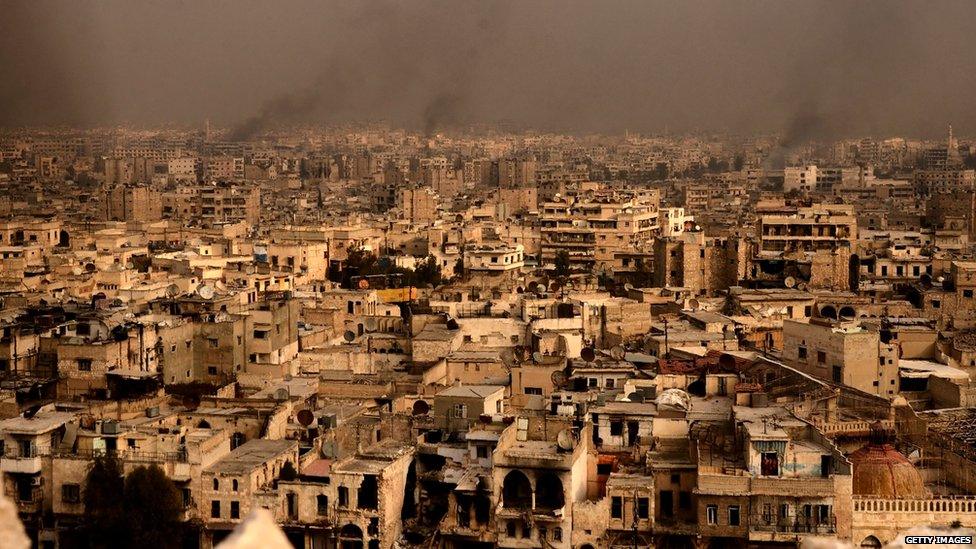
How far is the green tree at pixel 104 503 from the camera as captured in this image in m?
12.4

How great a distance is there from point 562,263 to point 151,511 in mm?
20818

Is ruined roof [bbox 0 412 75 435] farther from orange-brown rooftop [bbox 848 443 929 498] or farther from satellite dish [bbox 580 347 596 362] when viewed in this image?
orange-brown rooftop [bbox 848 443 929 498]

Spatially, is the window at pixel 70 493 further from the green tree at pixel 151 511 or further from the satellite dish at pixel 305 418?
the satellite dish at pixel 305 418

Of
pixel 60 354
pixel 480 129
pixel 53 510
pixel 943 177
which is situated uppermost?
pixel 480 129

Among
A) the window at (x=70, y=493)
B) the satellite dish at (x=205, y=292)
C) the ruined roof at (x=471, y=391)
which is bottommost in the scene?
the window at (x=70, y=493)

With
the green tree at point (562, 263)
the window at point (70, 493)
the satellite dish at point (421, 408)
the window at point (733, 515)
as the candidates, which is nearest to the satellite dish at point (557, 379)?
the satellite dish at point (421, 408)

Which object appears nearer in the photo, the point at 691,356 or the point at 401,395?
the point at 401,395

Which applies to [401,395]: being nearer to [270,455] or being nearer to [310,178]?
[270,455]

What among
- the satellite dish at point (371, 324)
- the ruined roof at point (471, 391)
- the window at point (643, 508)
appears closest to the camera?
the window at point (643, 508)

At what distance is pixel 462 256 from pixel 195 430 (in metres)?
18.0

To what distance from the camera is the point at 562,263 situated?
3269 centimetres

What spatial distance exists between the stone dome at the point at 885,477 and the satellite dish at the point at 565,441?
7.80 feet

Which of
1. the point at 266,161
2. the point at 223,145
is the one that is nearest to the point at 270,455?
the point at 266,161

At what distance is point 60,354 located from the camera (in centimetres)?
1695
